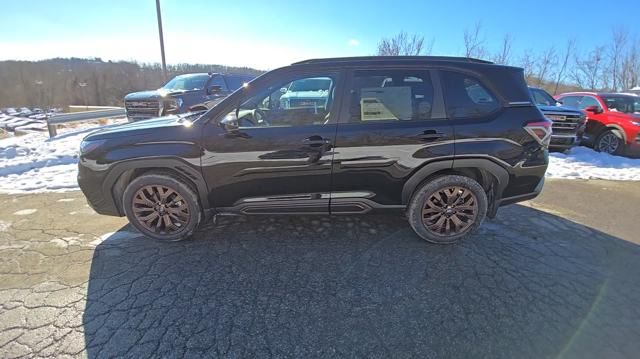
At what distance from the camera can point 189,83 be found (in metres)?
10.1

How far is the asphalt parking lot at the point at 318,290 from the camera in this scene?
2.27m

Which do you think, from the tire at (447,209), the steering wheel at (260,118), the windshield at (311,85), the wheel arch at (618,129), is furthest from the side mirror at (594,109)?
the steering wheel at (260,118)

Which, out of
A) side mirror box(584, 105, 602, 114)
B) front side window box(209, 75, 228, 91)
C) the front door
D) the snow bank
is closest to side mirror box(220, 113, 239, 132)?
the front door

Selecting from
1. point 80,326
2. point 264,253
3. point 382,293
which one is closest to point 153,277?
point 80,326

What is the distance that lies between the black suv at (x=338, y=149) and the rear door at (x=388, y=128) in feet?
0.03

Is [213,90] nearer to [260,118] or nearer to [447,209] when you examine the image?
[260,118]

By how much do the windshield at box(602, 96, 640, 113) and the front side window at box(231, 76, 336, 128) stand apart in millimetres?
9768

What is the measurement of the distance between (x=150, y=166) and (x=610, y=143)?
36.3 feet

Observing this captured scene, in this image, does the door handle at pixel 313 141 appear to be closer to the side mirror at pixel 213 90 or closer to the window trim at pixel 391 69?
the window trim at pixel 391 69

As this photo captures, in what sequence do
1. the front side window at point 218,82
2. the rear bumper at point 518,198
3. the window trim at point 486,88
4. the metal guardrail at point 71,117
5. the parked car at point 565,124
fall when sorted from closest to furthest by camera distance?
the window trim at point 486,88, the rear bumper at point 518,198, the parked car at point 565,124, the metal guardrail at point 71,117, the front side window at point 218,82

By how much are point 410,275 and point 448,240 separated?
0.83m

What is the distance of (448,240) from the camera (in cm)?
361

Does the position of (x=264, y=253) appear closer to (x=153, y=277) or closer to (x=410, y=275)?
(x=153, y=277)

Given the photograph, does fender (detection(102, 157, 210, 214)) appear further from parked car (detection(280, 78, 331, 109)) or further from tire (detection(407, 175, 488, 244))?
tire (detection(407, 175, 488, 244))
